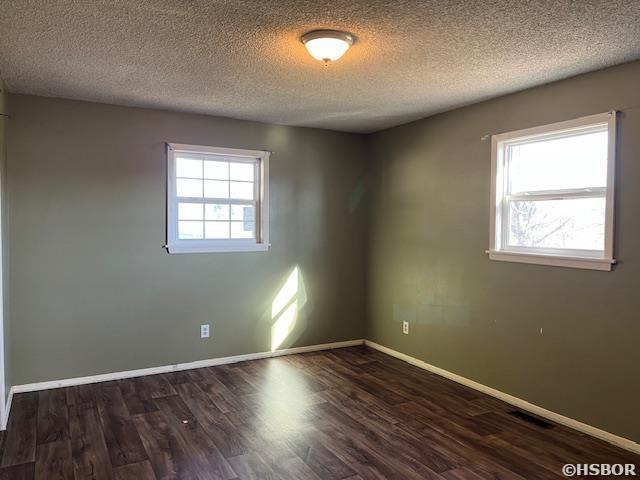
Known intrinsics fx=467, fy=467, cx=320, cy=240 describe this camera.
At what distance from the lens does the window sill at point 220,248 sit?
4297 mm

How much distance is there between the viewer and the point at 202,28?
2447 mm

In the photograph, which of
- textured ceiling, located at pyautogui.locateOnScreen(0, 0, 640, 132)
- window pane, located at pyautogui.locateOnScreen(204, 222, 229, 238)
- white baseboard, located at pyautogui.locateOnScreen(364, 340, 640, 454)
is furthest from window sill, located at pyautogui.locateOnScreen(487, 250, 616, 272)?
window pane, located at pyautogui.locateOnScreen(204, 222, 229, 238)

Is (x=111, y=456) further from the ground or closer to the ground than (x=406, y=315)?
closer to the ground

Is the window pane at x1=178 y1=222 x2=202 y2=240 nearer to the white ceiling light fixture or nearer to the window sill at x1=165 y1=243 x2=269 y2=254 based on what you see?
the window sill at x1=165 y1=243 x2=269 y2=254

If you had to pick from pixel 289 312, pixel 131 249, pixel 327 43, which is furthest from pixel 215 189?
pixel 327 43

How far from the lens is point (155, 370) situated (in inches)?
167

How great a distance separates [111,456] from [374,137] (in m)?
3.89

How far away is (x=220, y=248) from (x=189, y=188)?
636 millimetres

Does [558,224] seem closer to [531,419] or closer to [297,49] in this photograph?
[531,419]

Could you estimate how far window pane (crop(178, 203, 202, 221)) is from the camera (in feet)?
14.3

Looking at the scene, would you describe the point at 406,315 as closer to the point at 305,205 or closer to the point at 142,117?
the point at 305,205

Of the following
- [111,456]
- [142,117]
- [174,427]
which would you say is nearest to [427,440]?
[174,427]

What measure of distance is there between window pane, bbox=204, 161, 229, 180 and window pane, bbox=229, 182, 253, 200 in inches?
4.6

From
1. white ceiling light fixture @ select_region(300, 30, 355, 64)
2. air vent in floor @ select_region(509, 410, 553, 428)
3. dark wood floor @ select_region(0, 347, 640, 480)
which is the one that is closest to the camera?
white ceiling light fixture @ select_region(300, 30, 355, 64)
